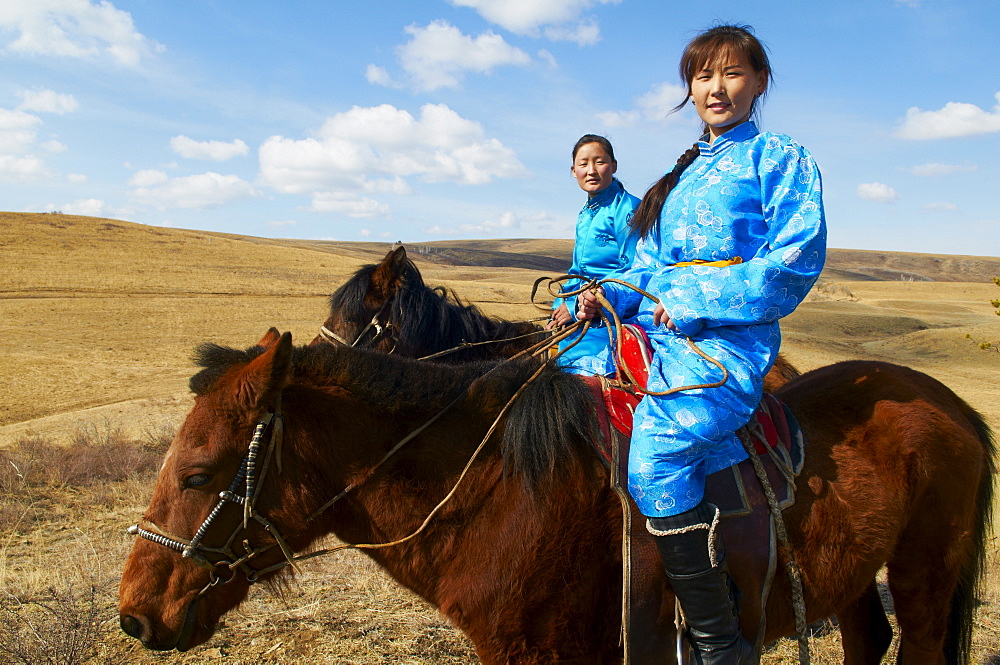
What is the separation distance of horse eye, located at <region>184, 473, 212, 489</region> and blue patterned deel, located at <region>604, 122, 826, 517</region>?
1.45m

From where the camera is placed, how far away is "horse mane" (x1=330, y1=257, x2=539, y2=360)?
518cm

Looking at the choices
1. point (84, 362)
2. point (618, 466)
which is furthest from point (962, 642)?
point (84, 362)

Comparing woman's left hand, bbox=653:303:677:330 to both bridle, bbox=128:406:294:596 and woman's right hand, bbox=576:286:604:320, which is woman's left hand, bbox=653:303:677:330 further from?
bridle, bbox=128:406:294:596

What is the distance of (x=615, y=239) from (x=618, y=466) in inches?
101

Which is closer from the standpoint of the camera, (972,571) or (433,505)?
(433,505)

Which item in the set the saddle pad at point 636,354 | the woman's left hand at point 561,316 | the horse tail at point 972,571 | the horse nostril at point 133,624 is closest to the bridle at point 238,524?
the horse nostril at point 133,624

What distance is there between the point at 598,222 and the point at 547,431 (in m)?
2.61

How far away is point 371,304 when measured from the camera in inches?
209

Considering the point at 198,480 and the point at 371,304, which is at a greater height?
the point at 371,304

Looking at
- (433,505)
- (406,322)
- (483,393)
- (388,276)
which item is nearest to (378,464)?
(433,505)

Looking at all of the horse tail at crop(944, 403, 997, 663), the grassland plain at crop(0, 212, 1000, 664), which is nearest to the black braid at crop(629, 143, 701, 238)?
the horse tail at crop(944, 403, 997, 663)

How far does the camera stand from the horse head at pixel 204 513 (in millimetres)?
2072

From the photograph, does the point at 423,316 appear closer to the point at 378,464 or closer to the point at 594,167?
the point at 594,167

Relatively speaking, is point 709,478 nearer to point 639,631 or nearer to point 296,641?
point 639,631
